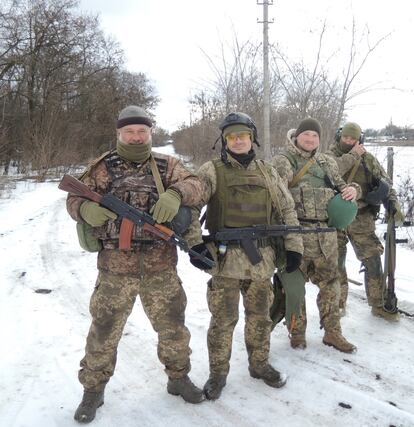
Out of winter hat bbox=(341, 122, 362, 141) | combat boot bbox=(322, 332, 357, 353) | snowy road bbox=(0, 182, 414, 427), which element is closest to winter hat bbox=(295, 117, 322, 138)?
winter hat bbox=(341, 122, 362, 141)

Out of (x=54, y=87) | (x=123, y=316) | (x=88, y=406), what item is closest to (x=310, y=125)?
(x=123, y=316)

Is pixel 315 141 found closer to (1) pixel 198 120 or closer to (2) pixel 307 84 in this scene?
(2) pixel 307 84

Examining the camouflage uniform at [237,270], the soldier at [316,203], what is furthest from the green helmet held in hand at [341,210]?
the camouflage uniform at [237,270]

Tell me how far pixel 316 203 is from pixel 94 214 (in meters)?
1.81

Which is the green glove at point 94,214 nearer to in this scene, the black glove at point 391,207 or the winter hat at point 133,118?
the winter hat at point 133,118

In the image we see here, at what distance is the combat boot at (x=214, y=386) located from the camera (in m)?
2.80

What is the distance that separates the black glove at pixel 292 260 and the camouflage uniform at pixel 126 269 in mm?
826

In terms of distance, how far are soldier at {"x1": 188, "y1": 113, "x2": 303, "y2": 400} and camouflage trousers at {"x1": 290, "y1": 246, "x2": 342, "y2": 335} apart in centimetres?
62

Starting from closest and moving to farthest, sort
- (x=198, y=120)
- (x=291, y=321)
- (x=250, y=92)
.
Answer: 1. (x=291, y=321)
2. (x=250, y=92)
3. (x=198, y=120)

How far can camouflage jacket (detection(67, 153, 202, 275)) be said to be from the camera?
2545 mm

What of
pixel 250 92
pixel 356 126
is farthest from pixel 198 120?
pixel 356 126

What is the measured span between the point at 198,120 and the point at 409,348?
17.3 metres

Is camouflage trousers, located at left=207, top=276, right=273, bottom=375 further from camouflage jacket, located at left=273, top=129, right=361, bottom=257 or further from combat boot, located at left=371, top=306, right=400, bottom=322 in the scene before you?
combat boot, located at left=371, top=306, right=400, bottom=322

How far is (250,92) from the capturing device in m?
11.9
